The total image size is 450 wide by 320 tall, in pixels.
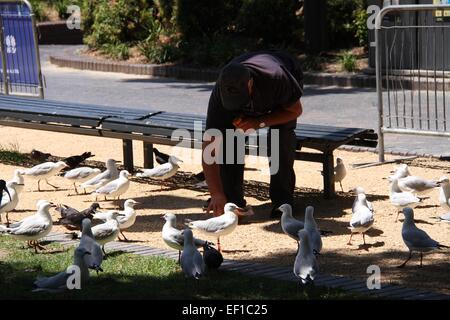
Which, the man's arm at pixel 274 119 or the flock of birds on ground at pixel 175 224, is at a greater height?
the man's arm at pixel 274 119

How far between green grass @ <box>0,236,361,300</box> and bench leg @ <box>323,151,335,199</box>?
278cm

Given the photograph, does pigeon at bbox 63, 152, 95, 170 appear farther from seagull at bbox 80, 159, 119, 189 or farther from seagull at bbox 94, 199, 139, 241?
seagull at bbox 94, 199, 139, 241

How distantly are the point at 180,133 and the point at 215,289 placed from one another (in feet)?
13.8

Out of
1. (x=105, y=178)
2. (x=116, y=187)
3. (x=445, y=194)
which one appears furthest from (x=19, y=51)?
(x=445, y=194)

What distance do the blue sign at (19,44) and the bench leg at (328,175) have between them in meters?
6.72

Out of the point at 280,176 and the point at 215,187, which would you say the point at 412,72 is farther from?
the point at 215,187

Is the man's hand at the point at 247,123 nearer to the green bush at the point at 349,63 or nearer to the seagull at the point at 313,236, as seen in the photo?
the seagull at the point at 313,236

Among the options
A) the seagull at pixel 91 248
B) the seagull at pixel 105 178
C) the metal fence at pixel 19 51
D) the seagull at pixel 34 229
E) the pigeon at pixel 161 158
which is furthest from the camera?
the metal fence at pixel 19 51

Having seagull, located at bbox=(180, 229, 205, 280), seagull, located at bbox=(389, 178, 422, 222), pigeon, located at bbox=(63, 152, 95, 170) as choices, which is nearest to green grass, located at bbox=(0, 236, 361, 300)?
seagull, located at bbox=(180, 229, 205, 280)

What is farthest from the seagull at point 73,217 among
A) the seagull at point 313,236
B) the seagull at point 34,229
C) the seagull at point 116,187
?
the seagull at point 313,236

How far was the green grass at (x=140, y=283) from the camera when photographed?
7.05 meters

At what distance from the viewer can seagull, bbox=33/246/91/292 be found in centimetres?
715

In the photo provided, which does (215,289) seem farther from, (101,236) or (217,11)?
(217,11)

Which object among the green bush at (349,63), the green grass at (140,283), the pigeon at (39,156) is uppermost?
the green bush at (349,63)
